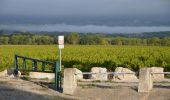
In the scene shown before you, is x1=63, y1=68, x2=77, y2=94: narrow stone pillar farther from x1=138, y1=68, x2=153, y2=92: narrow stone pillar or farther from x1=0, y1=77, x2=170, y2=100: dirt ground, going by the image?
x1=138, y1=68, x2=153, y2=92: narrow stone pillar

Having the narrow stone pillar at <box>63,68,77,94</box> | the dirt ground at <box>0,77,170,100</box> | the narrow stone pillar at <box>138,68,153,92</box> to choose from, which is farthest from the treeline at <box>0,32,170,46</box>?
the narrow stone pillar at <box>138,68,153,92</box>

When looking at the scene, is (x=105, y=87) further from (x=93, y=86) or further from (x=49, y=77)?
(x=49, y=77)

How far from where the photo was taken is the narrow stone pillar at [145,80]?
1795 centimetres

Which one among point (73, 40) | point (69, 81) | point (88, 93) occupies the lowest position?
point (88, 93)

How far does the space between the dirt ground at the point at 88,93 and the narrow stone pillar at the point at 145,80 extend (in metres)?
0.21

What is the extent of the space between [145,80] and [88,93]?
7.19ft

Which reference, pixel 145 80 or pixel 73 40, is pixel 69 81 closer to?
pixel 145 80

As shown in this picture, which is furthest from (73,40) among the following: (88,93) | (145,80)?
(145,80)

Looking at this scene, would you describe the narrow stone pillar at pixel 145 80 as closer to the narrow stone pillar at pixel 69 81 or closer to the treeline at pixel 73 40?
the narrow stone pillar at pixel 69 81

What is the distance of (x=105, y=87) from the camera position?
64.7ft

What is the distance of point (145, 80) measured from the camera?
18047 mm

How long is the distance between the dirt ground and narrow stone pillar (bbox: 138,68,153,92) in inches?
8.2

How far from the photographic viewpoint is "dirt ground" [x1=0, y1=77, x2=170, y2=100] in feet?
57.9

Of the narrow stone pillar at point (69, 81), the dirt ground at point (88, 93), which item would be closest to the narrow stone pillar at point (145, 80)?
the dirt ground at point (88, 93)
